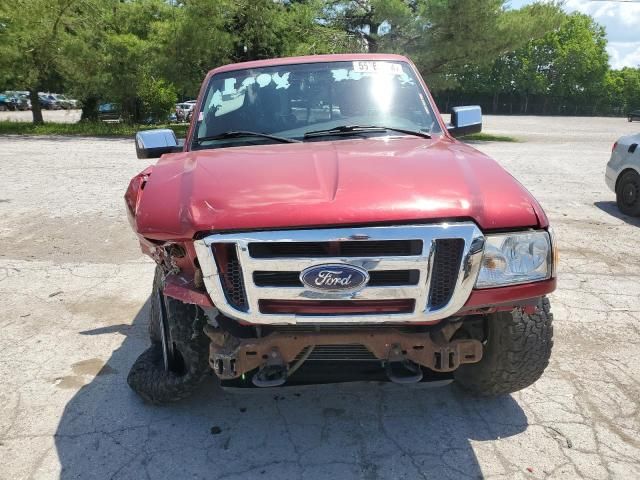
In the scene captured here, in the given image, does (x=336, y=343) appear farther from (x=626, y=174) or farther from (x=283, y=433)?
(x=626, y=174)

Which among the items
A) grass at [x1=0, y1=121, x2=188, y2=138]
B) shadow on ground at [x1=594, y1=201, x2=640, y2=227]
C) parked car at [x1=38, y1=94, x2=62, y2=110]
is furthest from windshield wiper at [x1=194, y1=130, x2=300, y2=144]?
parked car at [x1=38, y1=94, x2=62, y2=110]

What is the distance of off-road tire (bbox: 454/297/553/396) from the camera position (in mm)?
2602

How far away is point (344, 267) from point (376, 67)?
2.18 meters

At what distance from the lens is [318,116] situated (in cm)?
353

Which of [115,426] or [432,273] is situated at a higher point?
[432,273]

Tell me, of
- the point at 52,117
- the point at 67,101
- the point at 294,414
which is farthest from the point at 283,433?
the point at 52,117

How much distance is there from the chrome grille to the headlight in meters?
0.08

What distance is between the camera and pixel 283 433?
2.82 m

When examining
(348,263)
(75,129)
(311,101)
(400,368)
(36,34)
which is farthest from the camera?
(75,129)

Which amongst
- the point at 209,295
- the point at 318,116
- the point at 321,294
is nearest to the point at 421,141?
the point at 318,116

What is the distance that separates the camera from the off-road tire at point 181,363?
265 cm

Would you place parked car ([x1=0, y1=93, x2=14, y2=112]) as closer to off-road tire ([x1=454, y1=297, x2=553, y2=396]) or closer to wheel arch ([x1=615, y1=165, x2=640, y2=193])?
wheel arch ([x1=615, y1=165, x2=640, y2=193])

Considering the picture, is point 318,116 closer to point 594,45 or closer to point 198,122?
point 198,122

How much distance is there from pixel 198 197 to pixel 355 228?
2.40ft
